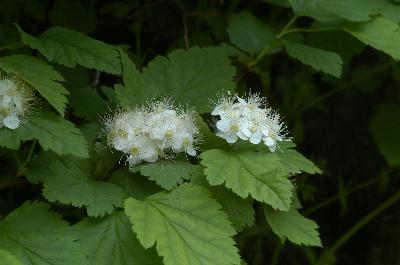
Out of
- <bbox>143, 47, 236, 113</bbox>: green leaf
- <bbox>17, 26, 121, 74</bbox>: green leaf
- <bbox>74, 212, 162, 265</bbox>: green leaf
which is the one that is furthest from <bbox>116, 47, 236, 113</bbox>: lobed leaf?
<bbox>74, 212, 162, 265</bbox>: green leaf

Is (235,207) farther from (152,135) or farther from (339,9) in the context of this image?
(339,9)

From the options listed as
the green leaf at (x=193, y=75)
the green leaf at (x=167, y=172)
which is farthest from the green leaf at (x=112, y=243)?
the green leaf at (x=193, y=75)

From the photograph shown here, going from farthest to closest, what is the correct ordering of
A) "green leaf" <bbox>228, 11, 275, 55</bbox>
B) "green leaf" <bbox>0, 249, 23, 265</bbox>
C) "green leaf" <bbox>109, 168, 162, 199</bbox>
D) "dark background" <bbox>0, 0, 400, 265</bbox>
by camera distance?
"dark background" <bbox>0, 0, 400, 265</bbox> → "green leaf" <bbox>228, 11, 275, 55</bbox> → "green leaf" <bbox>109, 168, 162, 199</bbox> → "green leaf" <bbox>0, 249, 23, 265</bbox>

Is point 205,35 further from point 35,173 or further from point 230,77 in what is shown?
point 35,173

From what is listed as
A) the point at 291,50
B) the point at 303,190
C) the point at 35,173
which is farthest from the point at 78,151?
the point at 303,190

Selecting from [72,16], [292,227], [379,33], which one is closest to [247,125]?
[292,227]

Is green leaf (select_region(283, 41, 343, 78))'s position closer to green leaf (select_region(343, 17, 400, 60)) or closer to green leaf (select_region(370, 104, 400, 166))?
green leaf (select_region(343, 17, 400, 60))
